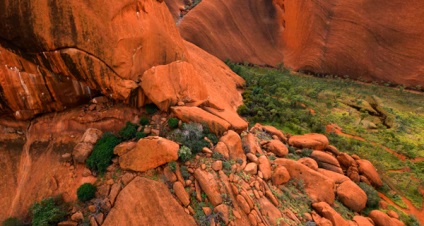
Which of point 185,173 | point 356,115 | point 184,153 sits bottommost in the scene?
point 185,173

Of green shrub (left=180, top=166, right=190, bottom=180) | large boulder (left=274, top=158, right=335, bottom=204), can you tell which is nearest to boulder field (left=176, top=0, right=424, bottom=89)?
large boulder (left=274, top=158, right=335, bottom=204)

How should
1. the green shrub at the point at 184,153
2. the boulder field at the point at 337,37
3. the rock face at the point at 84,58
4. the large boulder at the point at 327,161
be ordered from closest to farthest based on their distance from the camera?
the green shrub at the point at 184,153
the rock face at the point at 84,58
the large boulder at the point at 327,161
the boulder field at the point at 337,37

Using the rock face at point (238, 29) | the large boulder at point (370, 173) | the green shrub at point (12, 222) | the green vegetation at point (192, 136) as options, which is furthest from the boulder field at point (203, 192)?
the rock face at point (238, 29)

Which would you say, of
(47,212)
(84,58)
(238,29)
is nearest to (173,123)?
(84,58)

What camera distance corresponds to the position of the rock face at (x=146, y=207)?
10.2 m

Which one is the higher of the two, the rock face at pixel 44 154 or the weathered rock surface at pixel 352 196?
the weathered rock surface at pixel 352 196

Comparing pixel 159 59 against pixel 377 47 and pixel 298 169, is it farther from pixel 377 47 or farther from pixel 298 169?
pixel 377 47

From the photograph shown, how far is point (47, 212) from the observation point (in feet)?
35.5

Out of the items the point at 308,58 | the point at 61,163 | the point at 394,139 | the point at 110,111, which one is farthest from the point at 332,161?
the point at 308,58

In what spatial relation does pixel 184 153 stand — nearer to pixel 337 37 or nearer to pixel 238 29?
pixel 238 29

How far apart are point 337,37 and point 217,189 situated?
29913 millimetres

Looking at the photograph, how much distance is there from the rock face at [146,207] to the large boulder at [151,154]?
28.0 inches

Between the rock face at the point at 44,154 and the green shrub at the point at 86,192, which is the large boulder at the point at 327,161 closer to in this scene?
the rock face at the point at 44,154

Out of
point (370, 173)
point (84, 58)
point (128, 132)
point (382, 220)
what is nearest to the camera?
point (84, 58)
